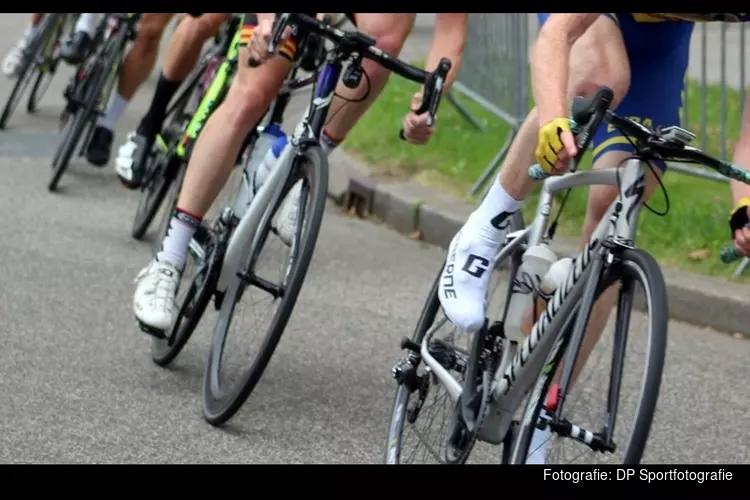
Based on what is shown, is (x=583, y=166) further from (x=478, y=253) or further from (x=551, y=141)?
(x=551, y=141)

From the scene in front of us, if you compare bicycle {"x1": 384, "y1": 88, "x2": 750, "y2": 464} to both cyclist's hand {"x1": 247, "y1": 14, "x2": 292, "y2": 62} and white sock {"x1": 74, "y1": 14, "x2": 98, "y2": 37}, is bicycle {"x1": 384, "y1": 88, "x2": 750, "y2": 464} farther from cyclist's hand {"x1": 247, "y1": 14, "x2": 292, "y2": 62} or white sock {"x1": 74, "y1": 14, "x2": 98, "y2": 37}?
white sock {"x1": 74, "y1": 14, "x2": 98, "y2": 37}

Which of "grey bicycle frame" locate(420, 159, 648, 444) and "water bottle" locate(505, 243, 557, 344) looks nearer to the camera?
"grey bicycle frame" locate(420, 159, 648, 444)

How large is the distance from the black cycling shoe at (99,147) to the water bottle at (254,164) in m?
3.37

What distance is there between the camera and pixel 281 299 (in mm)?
4707

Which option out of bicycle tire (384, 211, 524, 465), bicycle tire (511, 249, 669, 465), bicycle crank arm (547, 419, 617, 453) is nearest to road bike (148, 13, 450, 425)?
bicycle tire (384, 211, 524, 465)

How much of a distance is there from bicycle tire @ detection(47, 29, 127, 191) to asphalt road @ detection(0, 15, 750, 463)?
41 cm

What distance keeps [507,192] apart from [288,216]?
36.9 inches

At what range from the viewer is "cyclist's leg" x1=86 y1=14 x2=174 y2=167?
28.2ft

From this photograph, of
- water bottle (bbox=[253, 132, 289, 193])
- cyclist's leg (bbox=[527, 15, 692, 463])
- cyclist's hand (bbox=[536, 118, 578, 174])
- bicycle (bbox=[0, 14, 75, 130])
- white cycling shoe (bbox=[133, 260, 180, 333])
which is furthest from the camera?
bicycle (bbox=[0, 14, 75, 130])

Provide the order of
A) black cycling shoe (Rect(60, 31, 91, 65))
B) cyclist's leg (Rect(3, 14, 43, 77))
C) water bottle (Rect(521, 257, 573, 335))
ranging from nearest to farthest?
water bottle (Rect(521, 257, 573, 335)), black cycling shoe (Rect(60, 31, 91, 65)), cyclist's leg (Rect(3, 14, 43, 77))

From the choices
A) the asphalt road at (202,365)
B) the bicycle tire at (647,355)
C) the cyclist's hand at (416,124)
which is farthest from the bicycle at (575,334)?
the asphalt road at (202,365)

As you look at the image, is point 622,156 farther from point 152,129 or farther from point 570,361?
point 152,129
